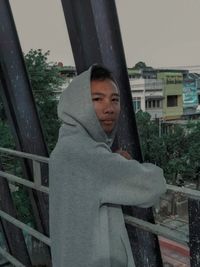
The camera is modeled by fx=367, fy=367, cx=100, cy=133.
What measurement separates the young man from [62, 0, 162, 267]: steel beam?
0.33 meters

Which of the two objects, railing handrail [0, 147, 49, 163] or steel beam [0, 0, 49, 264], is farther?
steel beam [0, 0, 49, 264]

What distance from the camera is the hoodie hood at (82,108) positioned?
2.46 feet

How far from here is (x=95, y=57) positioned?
1.15 m

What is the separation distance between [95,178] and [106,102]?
166 millimetres

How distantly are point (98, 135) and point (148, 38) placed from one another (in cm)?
105

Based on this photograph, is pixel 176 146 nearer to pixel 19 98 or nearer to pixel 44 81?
pixel 44 81

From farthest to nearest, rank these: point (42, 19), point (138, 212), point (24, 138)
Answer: point (42, 19)
point (24, 138)
point (138, 212)

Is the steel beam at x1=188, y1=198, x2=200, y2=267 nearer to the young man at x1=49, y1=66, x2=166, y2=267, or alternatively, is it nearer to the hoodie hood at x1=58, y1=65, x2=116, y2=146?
the young man at x1=49, y1=66, x2=166, y2=267

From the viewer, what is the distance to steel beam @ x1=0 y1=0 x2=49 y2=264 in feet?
5.10

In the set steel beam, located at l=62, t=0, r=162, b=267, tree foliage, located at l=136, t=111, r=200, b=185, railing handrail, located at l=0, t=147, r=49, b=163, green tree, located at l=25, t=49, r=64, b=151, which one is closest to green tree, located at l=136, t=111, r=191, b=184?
tree foliage, located at l=136, t=111, r=200, b=185

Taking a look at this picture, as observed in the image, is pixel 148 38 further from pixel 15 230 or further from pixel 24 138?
pixel 15 230

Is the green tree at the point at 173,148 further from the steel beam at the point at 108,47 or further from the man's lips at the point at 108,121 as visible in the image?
the man's lips at the point at 108,121

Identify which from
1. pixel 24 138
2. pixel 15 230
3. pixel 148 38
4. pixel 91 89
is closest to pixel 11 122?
pixel 24 138

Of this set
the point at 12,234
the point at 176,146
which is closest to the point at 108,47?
the point at 12,234
